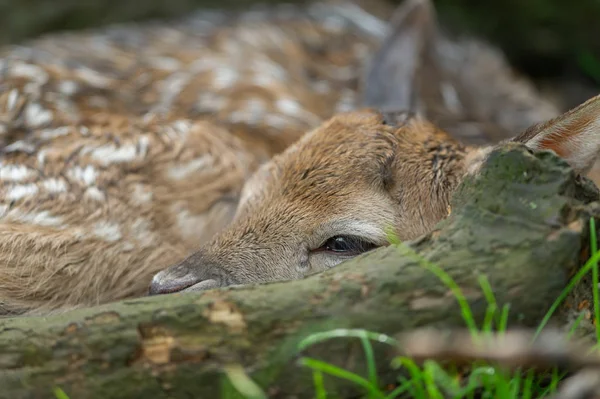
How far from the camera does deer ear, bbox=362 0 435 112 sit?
4312 mm

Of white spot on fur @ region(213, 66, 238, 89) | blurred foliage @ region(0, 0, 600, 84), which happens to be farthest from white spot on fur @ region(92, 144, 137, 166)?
blurred foliage @ region(0, 0, 600, 84)

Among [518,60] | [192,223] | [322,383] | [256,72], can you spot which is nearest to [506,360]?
[322,383]

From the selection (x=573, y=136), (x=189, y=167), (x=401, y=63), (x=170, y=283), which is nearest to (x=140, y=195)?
(x=189, y=167)

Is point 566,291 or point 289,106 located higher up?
point 566,291

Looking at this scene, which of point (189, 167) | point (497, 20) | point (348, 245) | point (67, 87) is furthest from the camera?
point (497, 20)

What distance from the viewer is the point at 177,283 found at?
2.70 m

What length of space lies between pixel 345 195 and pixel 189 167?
0.84 metres

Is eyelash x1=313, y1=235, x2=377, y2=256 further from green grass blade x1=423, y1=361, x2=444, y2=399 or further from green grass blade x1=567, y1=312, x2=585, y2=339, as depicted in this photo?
green grass blade x1=423, y1=361, x2=444, y2=399

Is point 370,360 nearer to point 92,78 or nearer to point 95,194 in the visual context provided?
point 95,194

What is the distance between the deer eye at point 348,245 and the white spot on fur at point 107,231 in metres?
0.83

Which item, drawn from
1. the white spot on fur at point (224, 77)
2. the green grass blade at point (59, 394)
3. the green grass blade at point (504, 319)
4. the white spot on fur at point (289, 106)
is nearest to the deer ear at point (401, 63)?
the white spot on fur at point (289, 106)

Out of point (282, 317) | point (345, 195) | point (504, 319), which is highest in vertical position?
point (504, 319)

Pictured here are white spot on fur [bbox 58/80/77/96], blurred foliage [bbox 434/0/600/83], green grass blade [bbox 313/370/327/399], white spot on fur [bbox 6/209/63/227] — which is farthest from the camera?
blurred foliage [bbox 434/0/600/83]

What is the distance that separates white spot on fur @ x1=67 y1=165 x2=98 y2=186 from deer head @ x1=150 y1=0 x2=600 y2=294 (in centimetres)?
57
